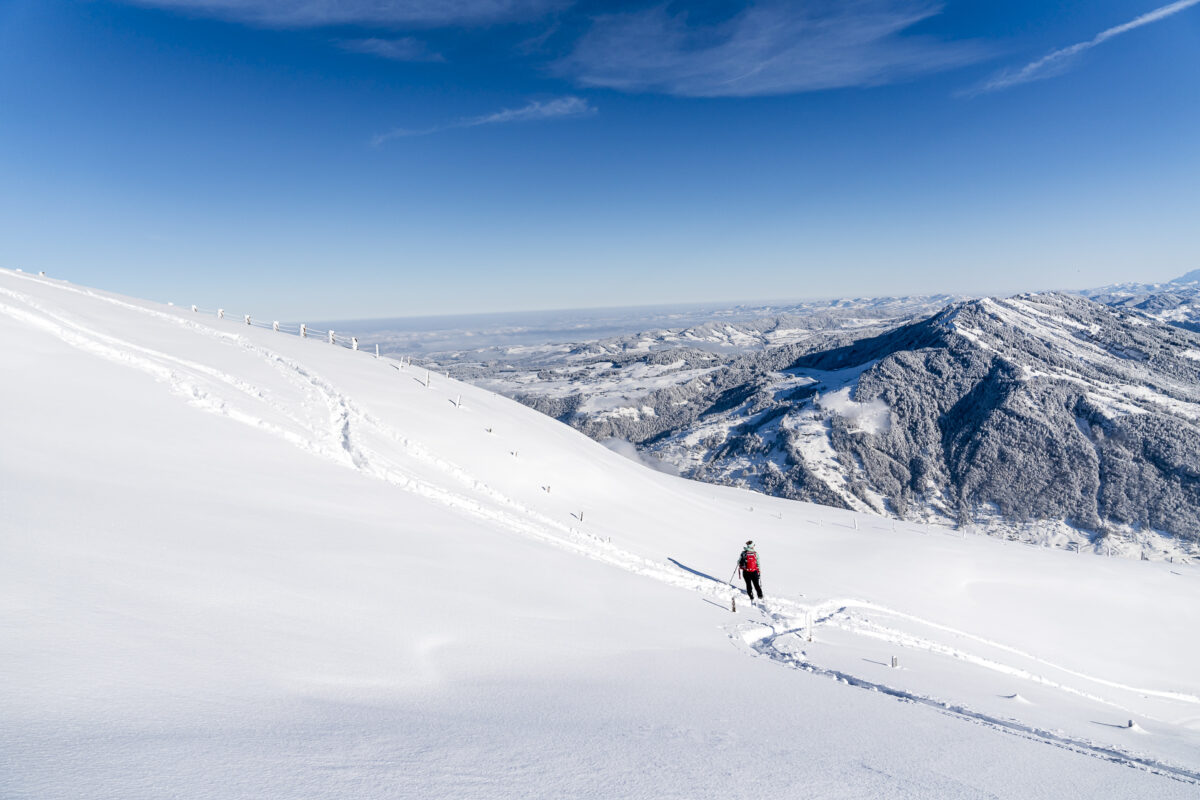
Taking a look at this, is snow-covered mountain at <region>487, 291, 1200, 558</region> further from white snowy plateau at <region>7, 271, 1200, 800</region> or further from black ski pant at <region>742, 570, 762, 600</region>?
black ski pant at <region>742, 570, 762, 600</region>

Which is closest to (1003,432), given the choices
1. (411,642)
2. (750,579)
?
(750,579)

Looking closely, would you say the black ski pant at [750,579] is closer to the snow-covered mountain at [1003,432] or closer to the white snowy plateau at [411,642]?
the white snowy plateau at [411,642]

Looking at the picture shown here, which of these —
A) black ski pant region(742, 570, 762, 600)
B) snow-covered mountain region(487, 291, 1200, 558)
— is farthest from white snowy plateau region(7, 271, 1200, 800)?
snow-covered mountain region(487, 291, 1200, 558)

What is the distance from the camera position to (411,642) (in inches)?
276

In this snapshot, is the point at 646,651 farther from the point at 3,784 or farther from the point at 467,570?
the point at 3,784

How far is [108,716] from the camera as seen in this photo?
3803 millimetres

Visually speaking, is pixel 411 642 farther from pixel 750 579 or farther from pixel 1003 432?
pixel 1003 432

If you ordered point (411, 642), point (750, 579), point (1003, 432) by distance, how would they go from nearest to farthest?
point (411, 642), point (750, 579), point (1003, 432)

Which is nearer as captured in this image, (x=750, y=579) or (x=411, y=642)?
(x=411, y=642)

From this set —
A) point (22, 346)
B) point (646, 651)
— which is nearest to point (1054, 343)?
point (646, 651)

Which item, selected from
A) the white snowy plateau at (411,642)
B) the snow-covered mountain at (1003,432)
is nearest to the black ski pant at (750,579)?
the white snowy plateau at (411,642)

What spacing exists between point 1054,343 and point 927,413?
4392 cm

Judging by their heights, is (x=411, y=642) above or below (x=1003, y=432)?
above

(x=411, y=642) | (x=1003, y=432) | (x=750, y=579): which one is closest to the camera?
(x=411, y=642)
